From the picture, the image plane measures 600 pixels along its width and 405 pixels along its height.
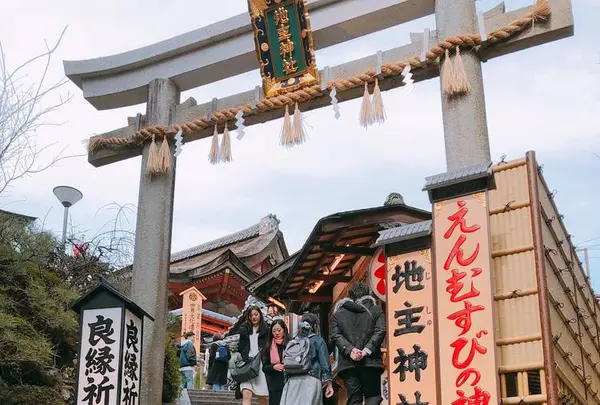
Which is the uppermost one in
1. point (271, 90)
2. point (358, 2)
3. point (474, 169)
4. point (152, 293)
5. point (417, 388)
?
point (358, 2)

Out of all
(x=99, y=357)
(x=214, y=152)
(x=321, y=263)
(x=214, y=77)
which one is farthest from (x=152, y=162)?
(x=321, y=263)

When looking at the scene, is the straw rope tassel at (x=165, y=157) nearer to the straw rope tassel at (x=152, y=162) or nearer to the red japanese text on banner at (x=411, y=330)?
the straw rope tassel at (x=152, y=162)

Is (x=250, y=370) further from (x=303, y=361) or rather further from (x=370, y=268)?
(x=370, y=268)

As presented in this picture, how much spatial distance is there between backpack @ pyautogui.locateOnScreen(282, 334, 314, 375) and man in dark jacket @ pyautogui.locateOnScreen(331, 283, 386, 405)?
→ 28.7 inches

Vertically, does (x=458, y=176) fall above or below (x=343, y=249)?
below

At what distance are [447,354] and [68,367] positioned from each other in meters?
6.89

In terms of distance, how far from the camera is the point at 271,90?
1006cm

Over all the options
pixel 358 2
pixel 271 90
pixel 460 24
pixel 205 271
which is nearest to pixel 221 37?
pixel 271 90

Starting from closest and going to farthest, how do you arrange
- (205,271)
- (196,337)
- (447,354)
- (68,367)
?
1. (447,354)
2. (68,367)
3. (196,337)
4. (205,271)

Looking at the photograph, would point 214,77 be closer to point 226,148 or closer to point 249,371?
point 226,148

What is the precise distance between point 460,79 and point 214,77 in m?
3.99

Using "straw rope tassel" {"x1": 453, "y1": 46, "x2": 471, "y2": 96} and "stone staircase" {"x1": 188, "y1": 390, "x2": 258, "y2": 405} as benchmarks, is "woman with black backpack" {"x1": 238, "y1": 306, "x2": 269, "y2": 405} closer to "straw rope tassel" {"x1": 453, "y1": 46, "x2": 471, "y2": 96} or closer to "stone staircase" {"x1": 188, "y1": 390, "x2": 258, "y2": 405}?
"stone staircase" {"x1": 188, "y1": 390, "x2": 258, "y2": 405}

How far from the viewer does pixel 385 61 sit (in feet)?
30.5

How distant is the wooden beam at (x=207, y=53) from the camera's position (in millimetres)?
9602
